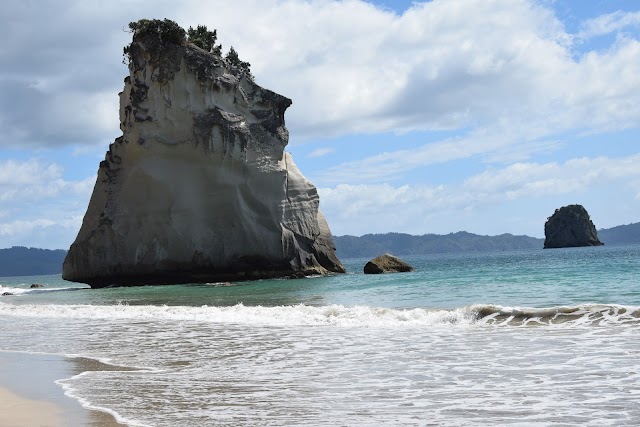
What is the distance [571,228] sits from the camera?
131m

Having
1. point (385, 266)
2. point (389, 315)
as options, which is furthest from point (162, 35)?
point (389, 315)

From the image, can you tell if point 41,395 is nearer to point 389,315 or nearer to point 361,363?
point 361,363

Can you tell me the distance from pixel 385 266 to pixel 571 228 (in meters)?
97.4

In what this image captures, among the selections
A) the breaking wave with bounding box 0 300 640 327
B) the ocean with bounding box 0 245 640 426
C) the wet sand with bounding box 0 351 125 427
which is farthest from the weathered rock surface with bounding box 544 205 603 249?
the wet sand with bounding box 0 351 125 427

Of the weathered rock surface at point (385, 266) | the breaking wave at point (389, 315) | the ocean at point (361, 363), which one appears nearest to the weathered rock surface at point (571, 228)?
the weathered rock surface at point (385, 266)

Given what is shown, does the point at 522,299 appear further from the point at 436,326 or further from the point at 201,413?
the point at 201,413

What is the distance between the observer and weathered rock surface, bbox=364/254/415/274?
43.0 metres

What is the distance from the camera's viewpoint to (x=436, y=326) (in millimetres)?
13289

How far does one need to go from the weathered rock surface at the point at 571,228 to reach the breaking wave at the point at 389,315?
121 m

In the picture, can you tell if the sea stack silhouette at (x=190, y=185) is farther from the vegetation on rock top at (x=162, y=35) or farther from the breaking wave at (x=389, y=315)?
the breaking wave at (x=389, y=315)

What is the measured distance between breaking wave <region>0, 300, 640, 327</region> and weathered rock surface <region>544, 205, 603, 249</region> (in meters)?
121

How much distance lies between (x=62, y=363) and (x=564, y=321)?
28.6ft

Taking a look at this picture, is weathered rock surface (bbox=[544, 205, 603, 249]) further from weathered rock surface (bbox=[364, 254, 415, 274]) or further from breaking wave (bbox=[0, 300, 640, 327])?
breaking wave (bbox=[0, 300, 640, 327])

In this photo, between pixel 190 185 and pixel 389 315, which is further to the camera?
pixel 190 185
